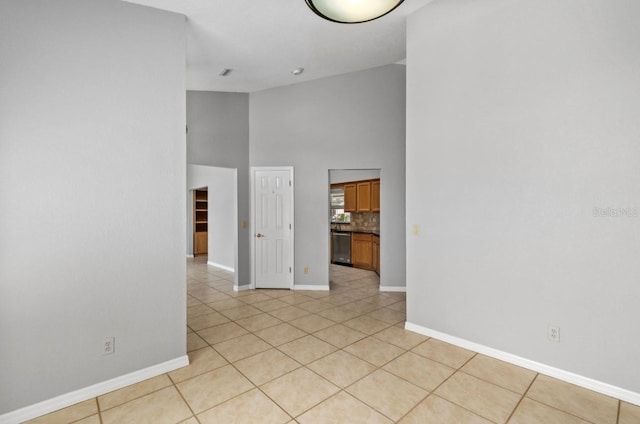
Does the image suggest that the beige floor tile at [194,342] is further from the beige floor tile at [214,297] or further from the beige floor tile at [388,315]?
the beige floor tile at [388,315]

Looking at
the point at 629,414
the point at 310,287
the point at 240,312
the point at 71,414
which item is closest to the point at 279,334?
the point at 240,312

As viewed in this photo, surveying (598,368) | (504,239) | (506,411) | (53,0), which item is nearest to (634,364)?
(598,368)

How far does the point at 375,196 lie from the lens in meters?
7.24

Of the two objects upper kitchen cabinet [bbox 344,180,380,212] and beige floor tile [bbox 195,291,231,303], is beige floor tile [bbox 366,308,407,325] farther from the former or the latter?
upper kitchen cabinet [bbox 344,180,380,212]

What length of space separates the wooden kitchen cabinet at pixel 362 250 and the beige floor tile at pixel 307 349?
4.20m

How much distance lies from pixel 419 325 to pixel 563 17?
122 inches

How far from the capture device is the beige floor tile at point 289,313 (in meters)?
4.08

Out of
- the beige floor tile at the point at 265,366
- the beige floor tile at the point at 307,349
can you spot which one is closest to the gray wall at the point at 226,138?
the beige floor tile at the point at 307,349

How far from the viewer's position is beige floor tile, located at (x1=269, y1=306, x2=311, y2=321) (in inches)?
161

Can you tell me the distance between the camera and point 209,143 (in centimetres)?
545

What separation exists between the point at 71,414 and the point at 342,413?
6.21 ft

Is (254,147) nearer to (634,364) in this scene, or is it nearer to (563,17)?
(563,17)

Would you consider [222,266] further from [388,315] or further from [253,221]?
[388,315]

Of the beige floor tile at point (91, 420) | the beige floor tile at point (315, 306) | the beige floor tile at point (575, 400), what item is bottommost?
the beige floor tile at point (91, 420)
